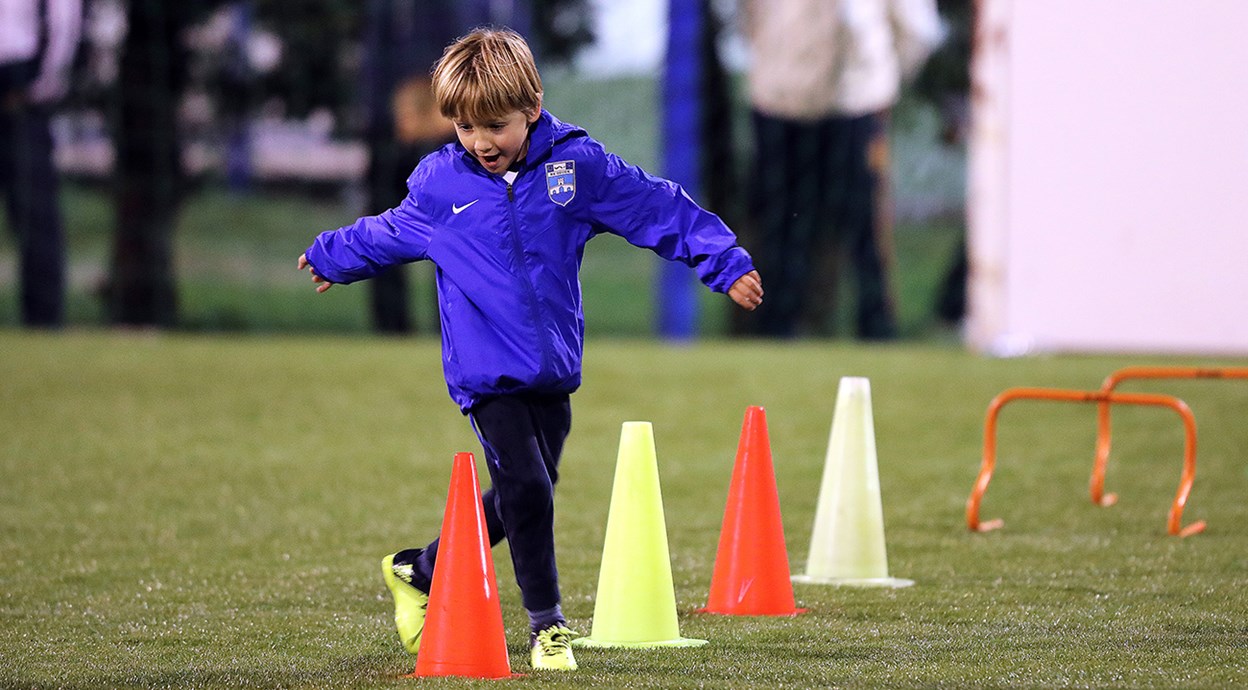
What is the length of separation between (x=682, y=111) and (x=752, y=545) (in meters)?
9.70

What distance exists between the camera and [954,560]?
19.4ft

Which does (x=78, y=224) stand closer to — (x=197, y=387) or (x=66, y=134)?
(x=66, y=134)

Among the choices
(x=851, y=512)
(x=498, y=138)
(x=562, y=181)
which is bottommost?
(x=851, y=512)

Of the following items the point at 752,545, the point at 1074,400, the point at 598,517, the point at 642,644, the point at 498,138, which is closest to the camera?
the point at 498,138

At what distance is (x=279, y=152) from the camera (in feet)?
49.3

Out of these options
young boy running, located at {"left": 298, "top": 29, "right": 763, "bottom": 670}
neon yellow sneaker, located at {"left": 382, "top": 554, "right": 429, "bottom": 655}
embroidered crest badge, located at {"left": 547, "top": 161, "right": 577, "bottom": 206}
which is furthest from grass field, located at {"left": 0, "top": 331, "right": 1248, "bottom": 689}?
embroidered crest badge, located at {"left": 547, "top": 161, "right": 577, "bottom": 206}

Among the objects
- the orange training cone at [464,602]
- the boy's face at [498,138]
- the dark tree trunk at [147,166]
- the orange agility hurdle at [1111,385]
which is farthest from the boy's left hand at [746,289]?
the dark tree trunk at [147,166]

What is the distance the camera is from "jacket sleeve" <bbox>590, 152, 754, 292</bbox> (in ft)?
13.5

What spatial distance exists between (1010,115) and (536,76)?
9.71 meters

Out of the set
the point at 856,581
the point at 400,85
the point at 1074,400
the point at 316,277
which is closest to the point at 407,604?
the point at 316,277

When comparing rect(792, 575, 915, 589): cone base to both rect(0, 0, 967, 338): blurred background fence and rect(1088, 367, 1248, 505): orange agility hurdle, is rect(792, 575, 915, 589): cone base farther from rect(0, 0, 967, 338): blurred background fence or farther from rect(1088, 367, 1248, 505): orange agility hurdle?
rect(0, 0, 967, 338): blurred background fence

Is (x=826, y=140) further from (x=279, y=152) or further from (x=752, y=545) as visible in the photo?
(x=752, y=545)

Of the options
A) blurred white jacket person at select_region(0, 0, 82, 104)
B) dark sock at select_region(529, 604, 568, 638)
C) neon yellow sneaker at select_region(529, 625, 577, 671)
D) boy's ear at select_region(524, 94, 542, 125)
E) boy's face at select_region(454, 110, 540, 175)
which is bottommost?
neon yellow sneaker at select_region(529, 625, 577, 671)

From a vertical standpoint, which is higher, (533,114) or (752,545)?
(533,114)
